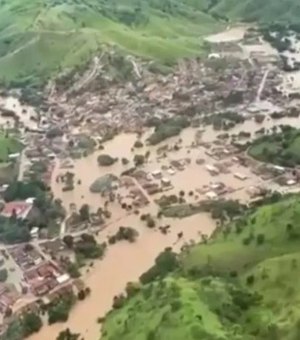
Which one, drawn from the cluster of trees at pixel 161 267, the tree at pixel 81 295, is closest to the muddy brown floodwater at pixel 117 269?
the tree at pixel 81 295

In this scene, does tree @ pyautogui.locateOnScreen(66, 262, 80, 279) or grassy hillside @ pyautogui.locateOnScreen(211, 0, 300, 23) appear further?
grassy hillside @ pyautogui.locateOnScreen(211, 0, 300, 23)

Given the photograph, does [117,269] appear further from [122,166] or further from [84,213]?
[122,166]

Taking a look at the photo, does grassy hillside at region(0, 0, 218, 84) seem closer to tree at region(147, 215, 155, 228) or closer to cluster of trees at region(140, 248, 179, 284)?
tree at region(147, 215, 155, 228)

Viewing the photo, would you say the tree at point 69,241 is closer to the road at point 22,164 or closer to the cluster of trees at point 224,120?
the road at point 22,164

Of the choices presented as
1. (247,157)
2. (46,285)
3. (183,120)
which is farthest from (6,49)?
(46,285)

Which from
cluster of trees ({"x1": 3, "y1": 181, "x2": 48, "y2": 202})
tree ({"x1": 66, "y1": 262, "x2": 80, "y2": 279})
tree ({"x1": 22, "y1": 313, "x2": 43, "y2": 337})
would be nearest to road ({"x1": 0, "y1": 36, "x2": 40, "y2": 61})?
cluster of trees ({"x1": 3, "y1": 181, "x2": 48, "y2": 202})

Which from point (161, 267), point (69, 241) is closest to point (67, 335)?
point (161, 267)
